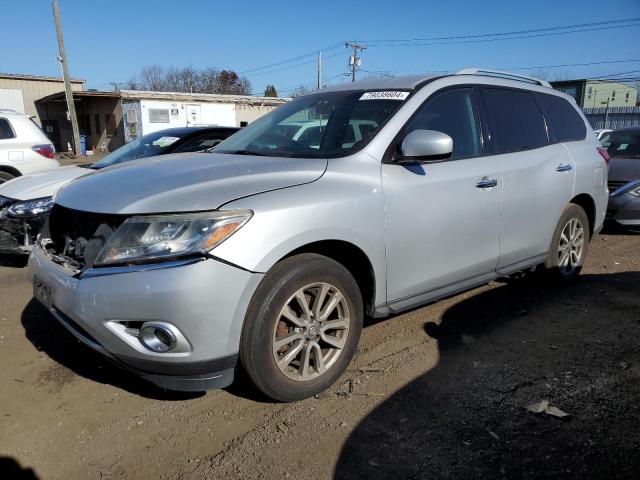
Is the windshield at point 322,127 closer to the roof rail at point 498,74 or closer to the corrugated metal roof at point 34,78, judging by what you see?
the roof rail at point 498,74

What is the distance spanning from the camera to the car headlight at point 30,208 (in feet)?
16.5

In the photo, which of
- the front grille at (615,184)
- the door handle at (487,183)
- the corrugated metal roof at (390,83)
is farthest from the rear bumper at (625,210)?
the corrugated metal roof at (390,83)

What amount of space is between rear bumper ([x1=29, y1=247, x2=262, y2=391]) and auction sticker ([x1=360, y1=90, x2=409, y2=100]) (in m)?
1.67

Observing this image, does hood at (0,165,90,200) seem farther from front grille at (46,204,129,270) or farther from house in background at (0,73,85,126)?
house in background at (0,73,85,126)

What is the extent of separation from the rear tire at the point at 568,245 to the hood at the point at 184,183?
104 inches

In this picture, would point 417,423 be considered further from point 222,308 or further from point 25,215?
point 25,215

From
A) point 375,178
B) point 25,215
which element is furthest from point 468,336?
point 25,215

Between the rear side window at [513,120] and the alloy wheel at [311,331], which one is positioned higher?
the rear side window at [513,120]

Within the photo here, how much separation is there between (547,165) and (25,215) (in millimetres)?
4880

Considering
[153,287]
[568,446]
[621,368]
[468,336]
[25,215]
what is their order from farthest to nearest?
[25,215], [468,336], [621,368], [568,446], [153,287]

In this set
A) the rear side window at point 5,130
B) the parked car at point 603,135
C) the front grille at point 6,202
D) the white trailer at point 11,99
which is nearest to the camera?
the front grille at point 6,202

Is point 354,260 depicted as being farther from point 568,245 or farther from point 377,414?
point 568,245

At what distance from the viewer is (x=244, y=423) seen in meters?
2.71

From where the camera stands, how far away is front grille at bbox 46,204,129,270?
8.50ft
